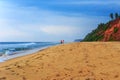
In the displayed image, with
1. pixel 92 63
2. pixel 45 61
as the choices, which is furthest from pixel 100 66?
pixel 45 61

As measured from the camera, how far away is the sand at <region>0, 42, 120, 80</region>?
12133 millimetres

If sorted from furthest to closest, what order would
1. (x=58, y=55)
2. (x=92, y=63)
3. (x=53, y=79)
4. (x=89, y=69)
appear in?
(x=58, y=55) → (x=92, y=63) → (x=89, y=69) → (x=53, y=79)

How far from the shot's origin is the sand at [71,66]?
39.8 feet

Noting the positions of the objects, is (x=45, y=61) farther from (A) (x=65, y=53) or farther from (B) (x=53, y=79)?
(B) (x=53, y=79)

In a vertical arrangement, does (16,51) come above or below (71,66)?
below

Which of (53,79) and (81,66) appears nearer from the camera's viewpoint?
(53,79)

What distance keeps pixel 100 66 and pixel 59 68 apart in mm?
1713

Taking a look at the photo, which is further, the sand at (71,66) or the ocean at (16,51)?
the ocean at (16,51)

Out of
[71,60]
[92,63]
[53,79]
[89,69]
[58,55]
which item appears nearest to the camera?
[53,79]

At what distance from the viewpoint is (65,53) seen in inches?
640

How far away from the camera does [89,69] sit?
42.3 ft

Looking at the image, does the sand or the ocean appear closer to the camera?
the sand

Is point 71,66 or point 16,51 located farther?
point 16,51

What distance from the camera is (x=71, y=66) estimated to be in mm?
13617
